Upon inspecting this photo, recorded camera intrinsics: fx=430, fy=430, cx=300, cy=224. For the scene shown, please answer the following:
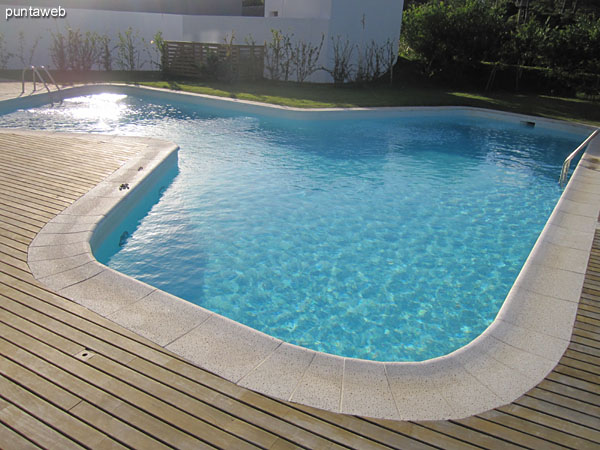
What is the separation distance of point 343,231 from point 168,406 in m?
4.00

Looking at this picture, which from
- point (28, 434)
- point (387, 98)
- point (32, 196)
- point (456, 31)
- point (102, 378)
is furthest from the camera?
point (456, 31)

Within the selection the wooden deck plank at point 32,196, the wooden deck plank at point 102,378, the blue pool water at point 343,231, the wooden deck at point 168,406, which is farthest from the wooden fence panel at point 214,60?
the wooden deck plank at point 102,378

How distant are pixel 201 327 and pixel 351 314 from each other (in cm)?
175

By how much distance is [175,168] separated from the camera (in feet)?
26.6

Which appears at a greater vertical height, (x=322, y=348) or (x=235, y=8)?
(x=235, y=8)

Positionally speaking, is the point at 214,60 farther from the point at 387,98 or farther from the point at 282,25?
the point at 387,98

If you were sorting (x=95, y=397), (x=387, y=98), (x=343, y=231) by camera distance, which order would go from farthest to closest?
(x=387, y=98)
(x=343, y=231)
(x=95, y=397)

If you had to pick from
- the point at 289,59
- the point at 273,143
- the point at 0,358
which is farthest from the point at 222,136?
the point at 0,358

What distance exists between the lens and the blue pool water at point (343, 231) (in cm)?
441

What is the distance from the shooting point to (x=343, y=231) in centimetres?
611

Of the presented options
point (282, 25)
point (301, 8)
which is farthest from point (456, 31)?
point (282, 25)

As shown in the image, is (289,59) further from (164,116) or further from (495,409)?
(495,409)

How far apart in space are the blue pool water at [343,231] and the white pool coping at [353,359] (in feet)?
2.21

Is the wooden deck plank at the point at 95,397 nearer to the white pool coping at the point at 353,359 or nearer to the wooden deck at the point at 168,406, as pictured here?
the wooden deck at the point at 168,406
